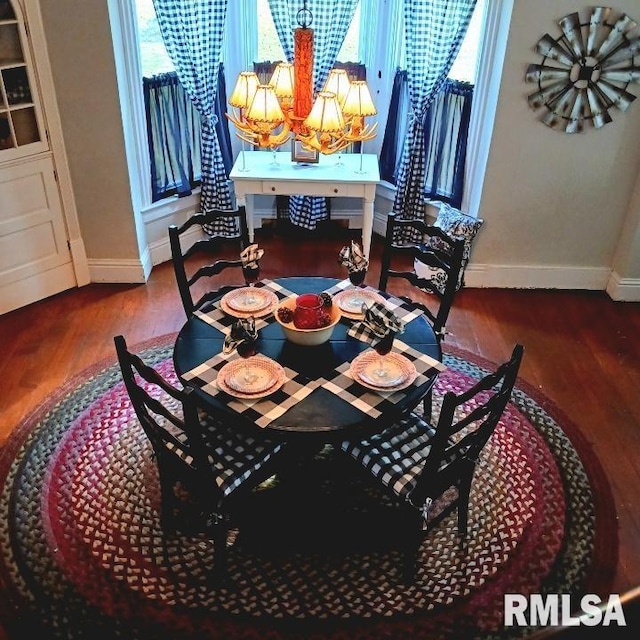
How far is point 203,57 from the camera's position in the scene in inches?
175

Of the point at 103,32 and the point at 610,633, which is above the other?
the point at 103,32

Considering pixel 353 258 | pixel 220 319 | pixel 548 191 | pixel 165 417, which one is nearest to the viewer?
pixel 165 417

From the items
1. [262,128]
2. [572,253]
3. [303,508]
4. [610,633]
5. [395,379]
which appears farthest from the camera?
[572,253]

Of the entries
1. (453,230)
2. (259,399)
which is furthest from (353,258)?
(453,230)

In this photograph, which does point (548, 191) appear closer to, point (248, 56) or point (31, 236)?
point (248, 56)

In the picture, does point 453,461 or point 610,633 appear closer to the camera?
point 610,633

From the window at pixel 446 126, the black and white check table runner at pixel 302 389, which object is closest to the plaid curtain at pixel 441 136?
the window at pixel 446 126

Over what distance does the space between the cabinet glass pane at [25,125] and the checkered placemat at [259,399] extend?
2246mm

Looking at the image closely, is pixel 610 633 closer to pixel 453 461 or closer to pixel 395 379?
pixel 453 461

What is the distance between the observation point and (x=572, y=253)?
15.0 feet

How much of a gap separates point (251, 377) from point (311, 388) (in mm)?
236

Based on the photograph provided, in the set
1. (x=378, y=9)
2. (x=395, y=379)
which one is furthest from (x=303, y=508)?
(x=378, y=9)

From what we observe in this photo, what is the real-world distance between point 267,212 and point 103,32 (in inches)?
75.2

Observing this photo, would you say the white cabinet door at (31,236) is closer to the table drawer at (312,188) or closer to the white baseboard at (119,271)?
the white baseboard at (119,271)
